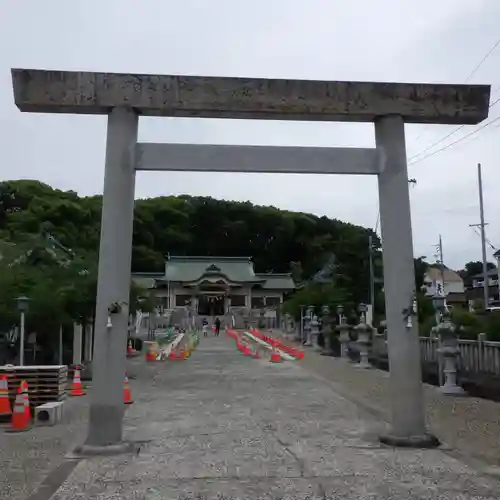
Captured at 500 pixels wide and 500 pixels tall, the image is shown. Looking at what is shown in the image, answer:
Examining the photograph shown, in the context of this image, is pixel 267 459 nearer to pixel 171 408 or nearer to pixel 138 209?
pixel 171 408

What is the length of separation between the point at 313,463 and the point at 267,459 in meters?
0.63

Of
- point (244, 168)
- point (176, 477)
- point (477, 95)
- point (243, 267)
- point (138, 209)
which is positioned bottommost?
point (176, 477)

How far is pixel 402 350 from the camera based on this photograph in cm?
878

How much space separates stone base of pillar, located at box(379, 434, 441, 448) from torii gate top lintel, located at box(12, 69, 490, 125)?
15.7 ft

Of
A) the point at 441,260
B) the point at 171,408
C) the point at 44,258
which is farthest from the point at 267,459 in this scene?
the point at 441,260

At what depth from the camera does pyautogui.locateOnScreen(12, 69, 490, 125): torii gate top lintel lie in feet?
28.4

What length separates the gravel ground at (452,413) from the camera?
27.1ft

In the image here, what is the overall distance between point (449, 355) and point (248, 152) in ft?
28.7

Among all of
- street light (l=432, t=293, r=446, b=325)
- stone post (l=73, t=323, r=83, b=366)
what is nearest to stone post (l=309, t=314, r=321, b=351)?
stone post (l=73, t=323, r=83, b=366)

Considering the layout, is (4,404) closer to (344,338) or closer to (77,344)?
(77,344)

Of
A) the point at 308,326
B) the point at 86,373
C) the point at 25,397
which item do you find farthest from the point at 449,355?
the point at 308,326

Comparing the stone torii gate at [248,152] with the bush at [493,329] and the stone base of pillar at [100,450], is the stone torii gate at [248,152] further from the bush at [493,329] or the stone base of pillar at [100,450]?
the bush at [493,329]

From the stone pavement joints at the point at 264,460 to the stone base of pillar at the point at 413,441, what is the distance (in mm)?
244

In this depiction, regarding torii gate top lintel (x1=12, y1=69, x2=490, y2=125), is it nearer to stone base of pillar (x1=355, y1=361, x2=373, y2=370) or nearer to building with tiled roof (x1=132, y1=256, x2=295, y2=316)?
stone base of pillar (x1=355, y1=361, x2=373, y2=370)
